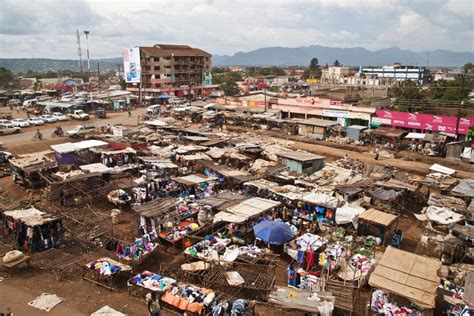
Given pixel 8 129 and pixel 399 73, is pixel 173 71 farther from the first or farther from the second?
pixel 399 73

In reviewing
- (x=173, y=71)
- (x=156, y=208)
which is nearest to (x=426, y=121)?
(x=156, y=208)

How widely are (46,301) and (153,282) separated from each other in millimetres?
3505

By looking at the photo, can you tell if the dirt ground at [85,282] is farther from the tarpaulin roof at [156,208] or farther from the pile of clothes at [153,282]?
the tarpaulin roof at [156,208]

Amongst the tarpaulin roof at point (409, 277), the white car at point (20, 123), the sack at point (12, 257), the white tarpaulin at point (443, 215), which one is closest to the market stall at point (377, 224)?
the white tarpaulin at point (443, 215)

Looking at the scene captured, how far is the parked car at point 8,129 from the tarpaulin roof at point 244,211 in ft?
113

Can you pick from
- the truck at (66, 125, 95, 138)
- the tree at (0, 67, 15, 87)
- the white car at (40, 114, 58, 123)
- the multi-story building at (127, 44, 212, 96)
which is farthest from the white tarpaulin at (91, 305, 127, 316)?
the tree at (0, 67, 15, 87)

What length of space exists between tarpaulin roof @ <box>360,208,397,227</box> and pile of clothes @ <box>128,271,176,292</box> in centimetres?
849

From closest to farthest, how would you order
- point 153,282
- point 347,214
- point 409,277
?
point 409,277
point 153,282
point 347,214

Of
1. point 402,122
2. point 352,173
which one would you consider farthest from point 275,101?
point 352,173

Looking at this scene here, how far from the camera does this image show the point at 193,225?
1497 centimetres

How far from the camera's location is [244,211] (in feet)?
47.7

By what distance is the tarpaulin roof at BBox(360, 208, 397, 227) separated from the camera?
1392cm

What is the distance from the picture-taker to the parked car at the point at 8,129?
1472 inches

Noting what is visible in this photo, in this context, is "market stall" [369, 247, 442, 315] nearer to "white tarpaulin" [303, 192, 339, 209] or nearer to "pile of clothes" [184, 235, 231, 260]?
"white tarpaulin" [303, 192, 339, 209]
